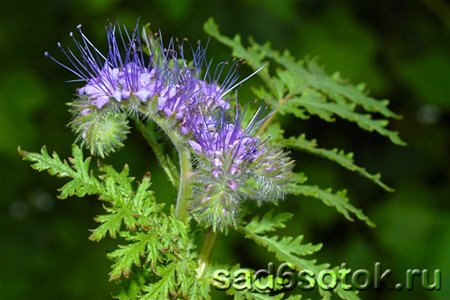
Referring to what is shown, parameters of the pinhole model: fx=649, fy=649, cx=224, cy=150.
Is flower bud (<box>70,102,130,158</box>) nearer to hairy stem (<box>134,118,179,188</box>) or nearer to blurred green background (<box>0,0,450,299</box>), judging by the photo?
hairy stem (<box>134,118,179,188</box>)

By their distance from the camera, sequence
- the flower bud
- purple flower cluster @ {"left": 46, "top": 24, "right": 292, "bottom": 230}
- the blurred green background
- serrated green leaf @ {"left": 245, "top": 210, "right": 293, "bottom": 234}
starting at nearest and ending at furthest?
1. purple flower cluster @ {"left": 46, "top": 24, "right": 292, "bottom": 230}
2. the flower bud
3. serrated green leaf @ {"left": 245, "top": 210, "right": 293, "bottom": 234}
4. the blurred green background

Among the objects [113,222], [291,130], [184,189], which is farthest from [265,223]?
[291,130]

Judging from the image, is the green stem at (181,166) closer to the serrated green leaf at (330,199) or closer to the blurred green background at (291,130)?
the serrated green leaf at (330,199)

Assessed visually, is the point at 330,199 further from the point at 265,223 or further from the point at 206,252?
the point at 206,252

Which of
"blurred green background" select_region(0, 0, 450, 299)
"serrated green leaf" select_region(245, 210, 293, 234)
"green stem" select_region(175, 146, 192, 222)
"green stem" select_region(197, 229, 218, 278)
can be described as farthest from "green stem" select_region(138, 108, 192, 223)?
"blurred green background" select_region(0, 0, 450, 299)

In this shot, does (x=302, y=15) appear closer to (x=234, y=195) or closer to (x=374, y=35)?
(x=374, y=35)

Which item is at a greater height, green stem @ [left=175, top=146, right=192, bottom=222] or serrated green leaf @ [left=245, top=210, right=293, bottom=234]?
serrated green leaf @ [left=245, top=210, right=293, bottom=234]

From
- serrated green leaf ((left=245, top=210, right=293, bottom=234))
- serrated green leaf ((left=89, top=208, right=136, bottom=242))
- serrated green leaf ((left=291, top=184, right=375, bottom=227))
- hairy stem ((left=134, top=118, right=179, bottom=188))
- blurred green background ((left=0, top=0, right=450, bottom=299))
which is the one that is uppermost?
blurred green background ((left=0, top=0, right=450, bottom=299))

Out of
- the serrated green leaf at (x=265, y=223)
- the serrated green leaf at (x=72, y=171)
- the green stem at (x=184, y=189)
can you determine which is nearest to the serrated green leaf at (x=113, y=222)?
the serrated green leaf at (x=72, y=171)
